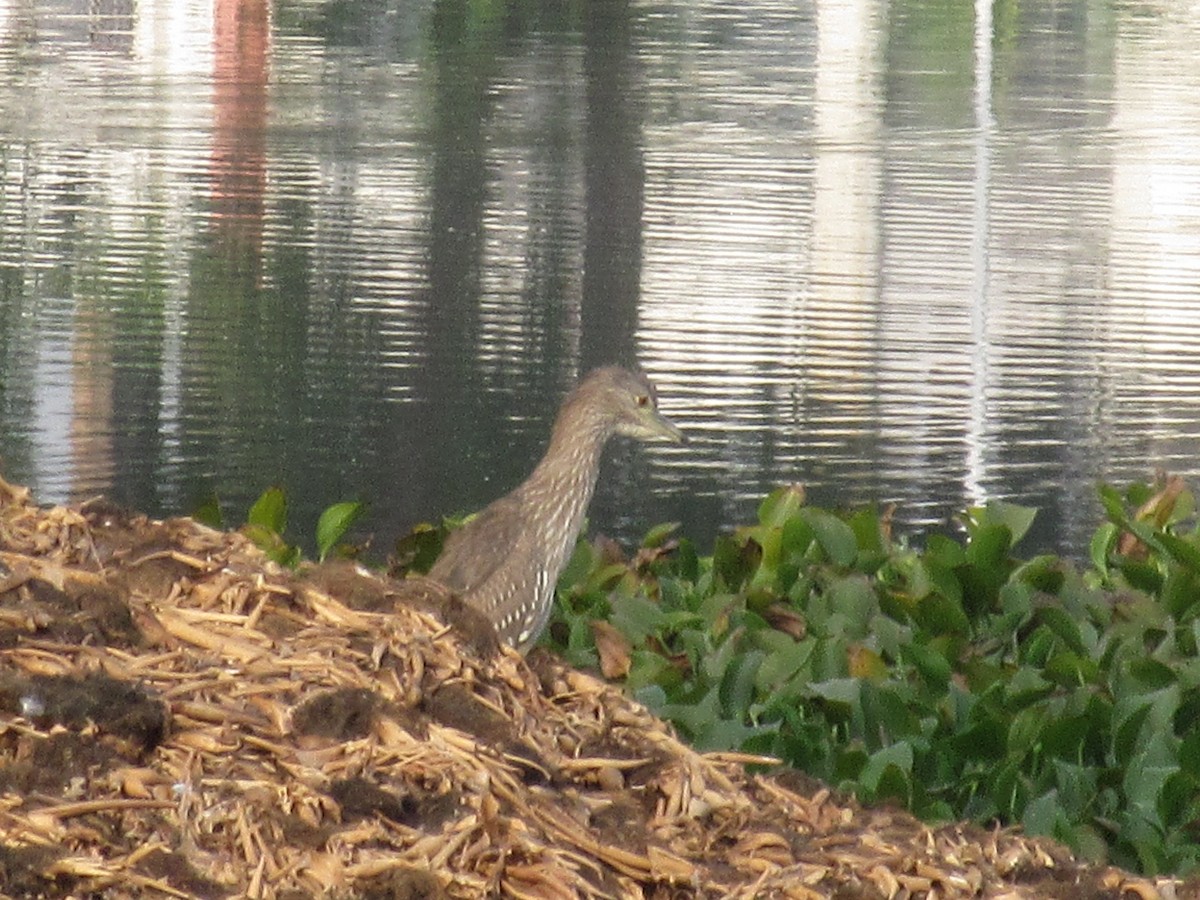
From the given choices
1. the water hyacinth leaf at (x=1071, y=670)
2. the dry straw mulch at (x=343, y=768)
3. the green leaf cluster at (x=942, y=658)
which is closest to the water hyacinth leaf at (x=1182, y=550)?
the green leaf cluster at (x=942, y=658)

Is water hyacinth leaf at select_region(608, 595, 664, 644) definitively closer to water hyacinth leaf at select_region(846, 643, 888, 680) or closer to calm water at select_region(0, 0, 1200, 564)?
water hyacinth leaf at select_region(846, 643, 888, 680)

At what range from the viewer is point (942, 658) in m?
5.22

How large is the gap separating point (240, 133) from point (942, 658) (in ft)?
37.1

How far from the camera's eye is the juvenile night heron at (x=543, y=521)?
5375 mm

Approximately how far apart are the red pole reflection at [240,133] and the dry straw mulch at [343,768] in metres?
8.33

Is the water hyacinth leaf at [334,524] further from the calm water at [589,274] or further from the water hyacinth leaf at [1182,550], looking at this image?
the water hyacinth leaf at [1182,550]

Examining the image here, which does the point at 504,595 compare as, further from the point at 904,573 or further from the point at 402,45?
the point at 402,45

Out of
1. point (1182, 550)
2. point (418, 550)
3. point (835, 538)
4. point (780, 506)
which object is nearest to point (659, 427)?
point (780, 506)

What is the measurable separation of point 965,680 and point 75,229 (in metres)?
8.39

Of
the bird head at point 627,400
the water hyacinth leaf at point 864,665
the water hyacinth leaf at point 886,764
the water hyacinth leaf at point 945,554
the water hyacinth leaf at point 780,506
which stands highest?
the bird head at point 627,400

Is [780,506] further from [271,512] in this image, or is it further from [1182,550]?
[271,512]

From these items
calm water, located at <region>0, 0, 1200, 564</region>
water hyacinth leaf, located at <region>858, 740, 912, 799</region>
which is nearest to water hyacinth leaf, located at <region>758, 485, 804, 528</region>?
water hyacinth leaf, located at <region>858, 740, 912, 799</region>

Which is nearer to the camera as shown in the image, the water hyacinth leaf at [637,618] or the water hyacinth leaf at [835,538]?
the water hyacinth leaf at [637,618]

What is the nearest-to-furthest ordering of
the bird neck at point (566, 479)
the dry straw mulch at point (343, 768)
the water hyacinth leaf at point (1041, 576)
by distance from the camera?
the dry straw mulch at point (343, 768) < the bird neck at point (566, 479) < the water hyacinth leaf at point (1041, 576)
